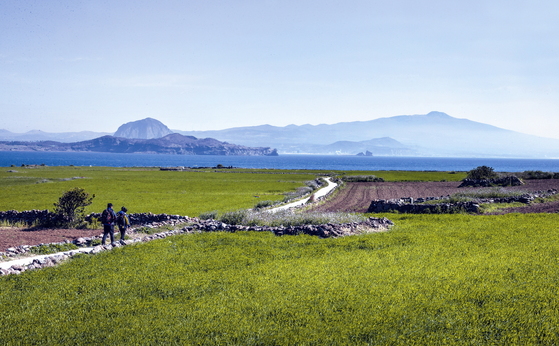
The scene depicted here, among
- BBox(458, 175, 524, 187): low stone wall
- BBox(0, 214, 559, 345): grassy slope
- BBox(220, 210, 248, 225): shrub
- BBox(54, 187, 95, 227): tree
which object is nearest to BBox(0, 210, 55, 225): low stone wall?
BBox(54, 187, 95, 227): tree

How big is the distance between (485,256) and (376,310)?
816cm

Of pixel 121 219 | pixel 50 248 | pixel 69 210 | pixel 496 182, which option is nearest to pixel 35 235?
pixel 69 210

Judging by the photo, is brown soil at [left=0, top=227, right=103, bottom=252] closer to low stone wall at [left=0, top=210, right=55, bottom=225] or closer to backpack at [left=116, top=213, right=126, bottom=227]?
low stone wall at [left=0, top=210, right=55, bottom=225]

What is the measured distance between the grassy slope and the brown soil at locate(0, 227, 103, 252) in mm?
9122

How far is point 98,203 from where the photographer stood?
157 ft

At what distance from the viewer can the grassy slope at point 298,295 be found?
10.2m

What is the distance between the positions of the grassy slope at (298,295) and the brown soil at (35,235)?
29.9 ft

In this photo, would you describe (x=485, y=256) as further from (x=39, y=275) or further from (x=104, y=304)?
(x=39, y=275)

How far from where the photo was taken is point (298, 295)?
500 inches

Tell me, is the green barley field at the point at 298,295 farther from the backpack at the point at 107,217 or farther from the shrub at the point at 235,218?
the shrub at the point at 235,218

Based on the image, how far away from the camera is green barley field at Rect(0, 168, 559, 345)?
33.4 feet

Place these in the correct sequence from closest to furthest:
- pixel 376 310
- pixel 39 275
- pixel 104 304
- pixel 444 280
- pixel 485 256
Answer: pixel 376 310 < pixel 104 304 < pixel 444 280 < pixel 39 275 < pixel 485 256

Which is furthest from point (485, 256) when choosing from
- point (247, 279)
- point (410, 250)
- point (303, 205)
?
point (303, 205)

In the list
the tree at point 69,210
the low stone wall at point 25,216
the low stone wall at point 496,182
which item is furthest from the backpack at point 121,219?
the low stone wall at point 496,182
